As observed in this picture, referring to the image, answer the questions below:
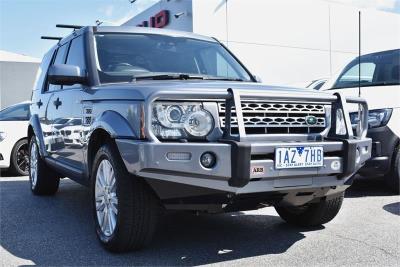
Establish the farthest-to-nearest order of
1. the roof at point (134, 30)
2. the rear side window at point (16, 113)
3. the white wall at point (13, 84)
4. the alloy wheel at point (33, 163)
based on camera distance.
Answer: the white wall at point (13, 84)
the rear side window at point (16, 113)
the alloy wheel at point (33, 163)
the roof at point (134, 30)

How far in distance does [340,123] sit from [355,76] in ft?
10.4

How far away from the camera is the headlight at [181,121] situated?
303cm

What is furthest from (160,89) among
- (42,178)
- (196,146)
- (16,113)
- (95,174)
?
(16,113)

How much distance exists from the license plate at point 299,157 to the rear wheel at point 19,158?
21.0 feet

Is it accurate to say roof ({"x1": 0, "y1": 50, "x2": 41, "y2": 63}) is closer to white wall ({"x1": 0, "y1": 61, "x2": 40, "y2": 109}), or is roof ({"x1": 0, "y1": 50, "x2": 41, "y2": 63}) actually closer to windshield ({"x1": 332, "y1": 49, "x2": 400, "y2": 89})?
white wall ({"x1": 0, "y1": 61, "x2": 40, "y2": 109})

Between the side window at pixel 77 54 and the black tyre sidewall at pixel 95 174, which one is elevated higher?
the side window at pixel 77 54

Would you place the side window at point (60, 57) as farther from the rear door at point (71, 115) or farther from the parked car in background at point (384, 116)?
the parked car in background at point (384, 116)

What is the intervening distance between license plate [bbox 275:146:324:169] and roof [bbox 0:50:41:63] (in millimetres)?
21728

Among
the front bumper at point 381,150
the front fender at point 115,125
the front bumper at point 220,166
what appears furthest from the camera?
the front bumper at point 381,150

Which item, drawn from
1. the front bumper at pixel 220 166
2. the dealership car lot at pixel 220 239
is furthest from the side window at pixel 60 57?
the front bumper at pixel 220 166

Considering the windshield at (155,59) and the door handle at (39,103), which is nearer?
the windshield at (155,59)

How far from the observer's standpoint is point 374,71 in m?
6.24

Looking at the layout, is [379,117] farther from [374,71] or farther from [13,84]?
[13,84]

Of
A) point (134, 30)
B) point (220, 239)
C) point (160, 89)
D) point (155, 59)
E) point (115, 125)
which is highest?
point (134, 30)
